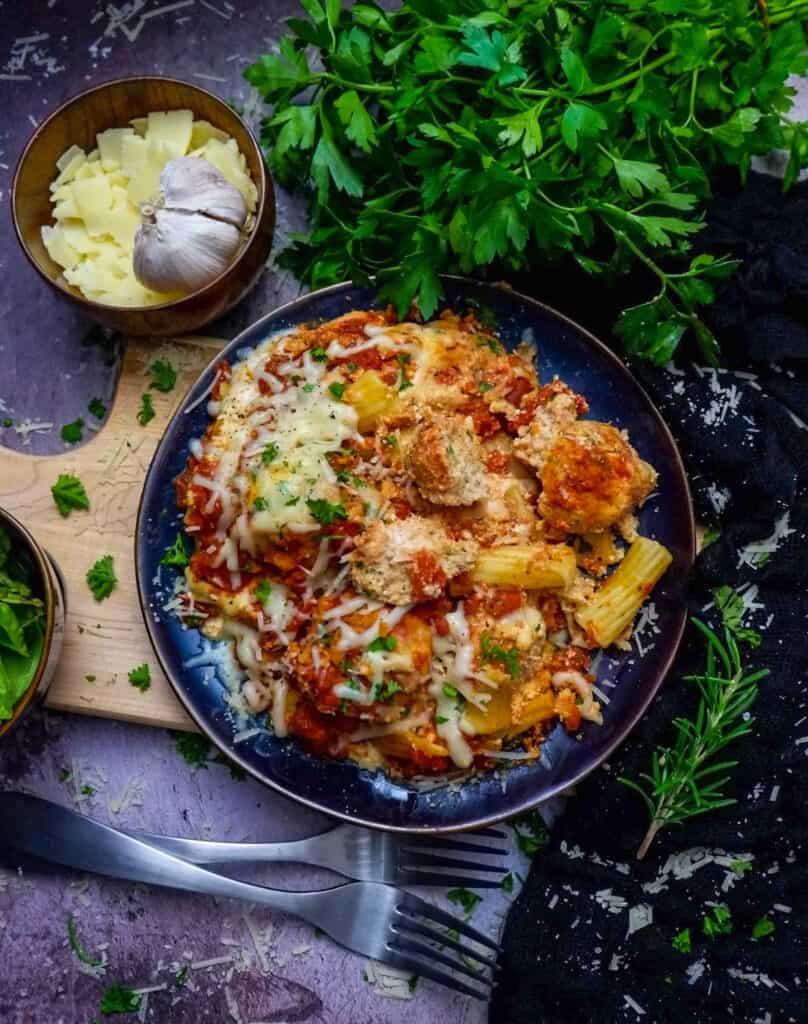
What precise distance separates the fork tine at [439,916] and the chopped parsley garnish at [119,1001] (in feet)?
3.47

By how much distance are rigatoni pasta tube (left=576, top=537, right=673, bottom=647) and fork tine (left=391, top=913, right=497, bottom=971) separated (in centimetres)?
112

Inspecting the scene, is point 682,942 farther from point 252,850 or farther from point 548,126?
point 548,126

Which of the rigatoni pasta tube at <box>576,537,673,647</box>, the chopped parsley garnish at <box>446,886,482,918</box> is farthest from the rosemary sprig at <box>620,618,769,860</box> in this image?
the chopped parsley garnish at <box>446,886,482,918</box>

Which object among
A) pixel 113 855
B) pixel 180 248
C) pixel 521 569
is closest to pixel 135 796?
pixel 113 855

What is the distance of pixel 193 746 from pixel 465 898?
1.07 meters

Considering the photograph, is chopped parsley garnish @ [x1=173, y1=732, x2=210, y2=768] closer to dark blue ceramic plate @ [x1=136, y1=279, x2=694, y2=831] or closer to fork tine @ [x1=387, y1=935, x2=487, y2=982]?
dark blue ceramic plate @ [x1=136, y1=279, x2=694, y2=831]

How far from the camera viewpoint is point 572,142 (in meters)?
2.95

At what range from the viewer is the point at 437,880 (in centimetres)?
347

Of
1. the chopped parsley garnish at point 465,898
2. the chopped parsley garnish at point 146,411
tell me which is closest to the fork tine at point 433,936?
the chopped parsley garnish at point 465,898

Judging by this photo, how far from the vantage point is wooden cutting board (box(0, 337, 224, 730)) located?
359cm

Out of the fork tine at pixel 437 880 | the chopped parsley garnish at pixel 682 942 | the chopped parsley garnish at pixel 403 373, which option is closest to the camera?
the chopped parsley garnish at pixel 403 373

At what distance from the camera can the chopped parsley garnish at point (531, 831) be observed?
11.7ft

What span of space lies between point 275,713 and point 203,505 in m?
0.67

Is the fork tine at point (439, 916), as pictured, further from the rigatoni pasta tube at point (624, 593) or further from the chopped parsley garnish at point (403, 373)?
the chopped parsley garnish at point (403, 373)
